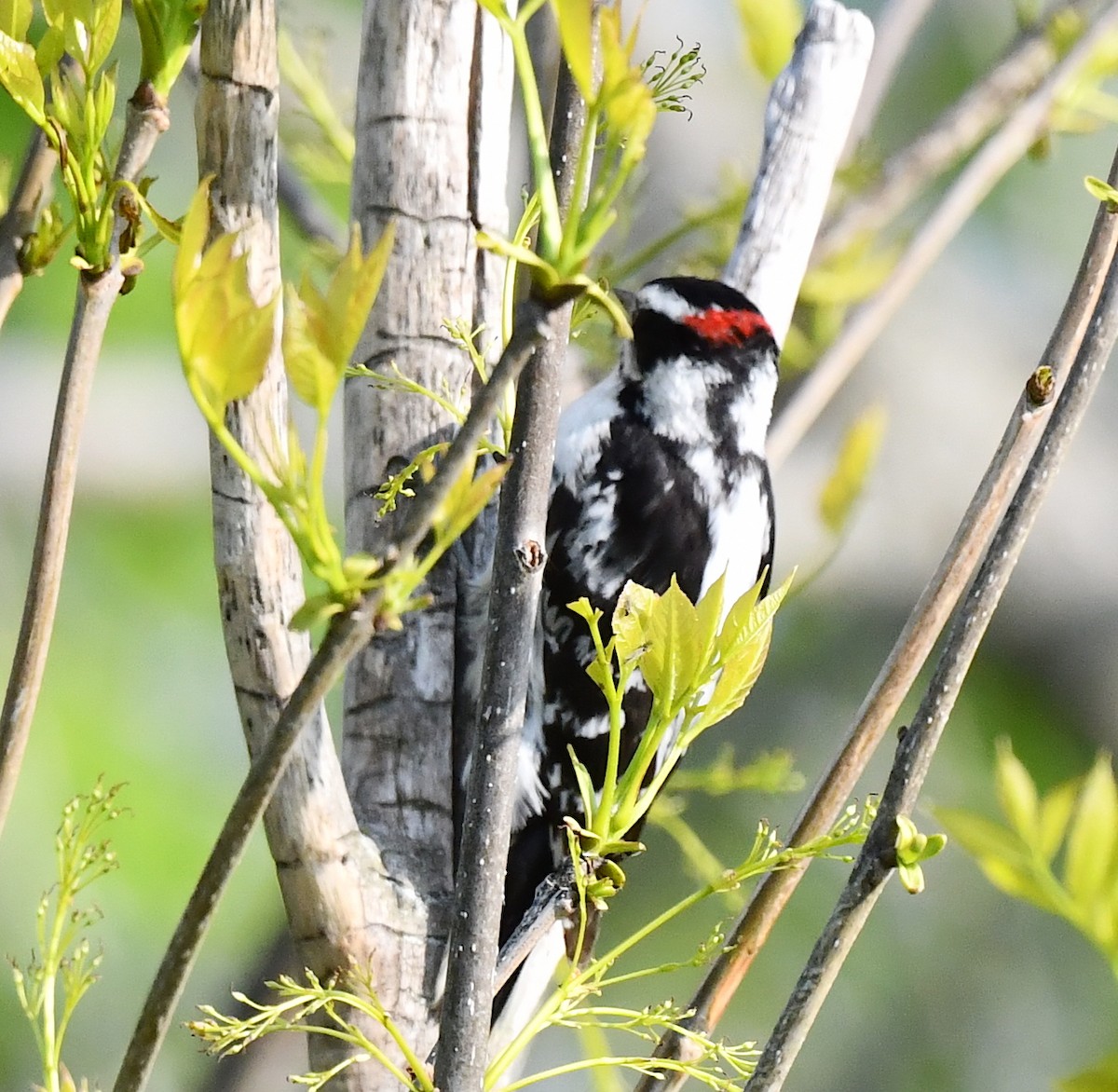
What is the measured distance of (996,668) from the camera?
8.51 ft

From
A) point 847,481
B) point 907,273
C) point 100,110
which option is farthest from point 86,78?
point 907,273

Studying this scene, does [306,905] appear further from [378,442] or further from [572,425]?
[572,425]

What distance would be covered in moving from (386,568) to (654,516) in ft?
2.79

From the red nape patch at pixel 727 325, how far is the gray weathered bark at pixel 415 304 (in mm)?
329

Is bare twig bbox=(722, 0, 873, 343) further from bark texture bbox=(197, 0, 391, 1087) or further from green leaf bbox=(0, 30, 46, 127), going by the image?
green leaf bbox=(0, 30, 46, 127)

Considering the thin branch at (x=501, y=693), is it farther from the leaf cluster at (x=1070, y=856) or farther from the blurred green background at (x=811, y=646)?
the blurred green background at (x=811, y=646)

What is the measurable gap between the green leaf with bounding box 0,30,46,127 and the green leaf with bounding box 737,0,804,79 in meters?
0.73

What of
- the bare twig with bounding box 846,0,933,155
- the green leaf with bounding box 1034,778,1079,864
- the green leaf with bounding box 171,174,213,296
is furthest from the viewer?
the bare twig with bounding box 846,0,933,155

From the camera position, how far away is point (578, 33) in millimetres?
269

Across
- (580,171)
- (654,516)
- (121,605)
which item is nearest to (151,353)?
(121,605)

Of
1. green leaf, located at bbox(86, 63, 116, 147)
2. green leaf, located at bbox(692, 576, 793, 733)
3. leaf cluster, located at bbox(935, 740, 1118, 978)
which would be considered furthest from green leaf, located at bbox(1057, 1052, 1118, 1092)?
green leaf, located at bbox(86, 63, 116, 147)

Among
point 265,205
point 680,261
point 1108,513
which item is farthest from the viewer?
point 1108,513

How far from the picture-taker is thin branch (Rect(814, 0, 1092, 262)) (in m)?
1.13

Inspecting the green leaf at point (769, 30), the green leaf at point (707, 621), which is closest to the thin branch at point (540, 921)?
the green leaf at point (707, 621)
